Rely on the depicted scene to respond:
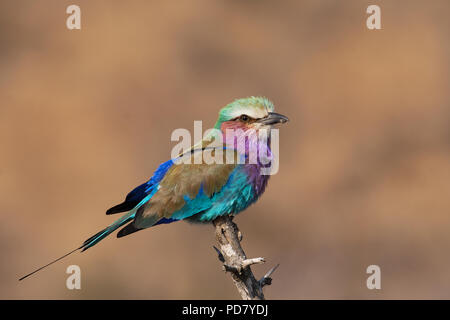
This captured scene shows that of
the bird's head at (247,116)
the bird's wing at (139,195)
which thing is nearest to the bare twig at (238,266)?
the bird's wing at (139,195)

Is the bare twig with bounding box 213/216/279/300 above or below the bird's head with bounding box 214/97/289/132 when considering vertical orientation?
below

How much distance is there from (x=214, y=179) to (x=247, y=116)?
615mm

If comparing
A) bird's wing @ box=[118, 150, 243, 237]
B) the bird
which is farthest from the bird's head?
bird's wing @ box=[118, 150, 243, 237]

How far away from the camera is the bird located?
5.30 m

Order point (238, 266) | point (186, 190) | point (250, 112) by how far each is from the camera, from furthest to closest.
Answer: point (250, 112)
point (186, 190)
point (238, 266)

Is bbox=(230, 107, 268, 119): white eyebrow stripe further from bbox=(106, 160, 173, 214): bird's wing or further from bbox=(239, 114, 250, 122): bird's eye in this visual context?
bbox=(106, 160, 173, 214): bird's wing

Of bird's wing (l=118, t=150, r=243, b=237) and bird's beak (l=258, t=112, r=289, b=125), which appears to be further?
bird's beak (l=258, t=112, r=289, b=125)

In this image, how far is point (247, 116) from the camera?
562 centimetres

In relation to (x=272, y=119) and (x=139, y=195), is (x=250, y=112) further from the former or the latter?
(x=139, y=195)

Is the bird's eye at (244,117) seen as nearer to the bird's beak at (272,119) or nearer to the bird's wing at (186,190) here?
the bird's beak at (272,119)

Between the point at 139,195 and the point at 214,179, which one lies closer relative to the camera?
the point at 214,179

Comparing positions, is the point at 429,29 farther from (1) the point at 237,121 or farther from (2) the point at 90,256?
(1) the point at 237,121

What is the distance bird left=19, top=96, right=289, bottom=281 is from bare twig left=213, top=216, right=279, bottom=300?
25cm

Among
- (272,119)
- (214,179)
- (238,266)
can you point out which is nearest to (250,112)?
(272,119)
